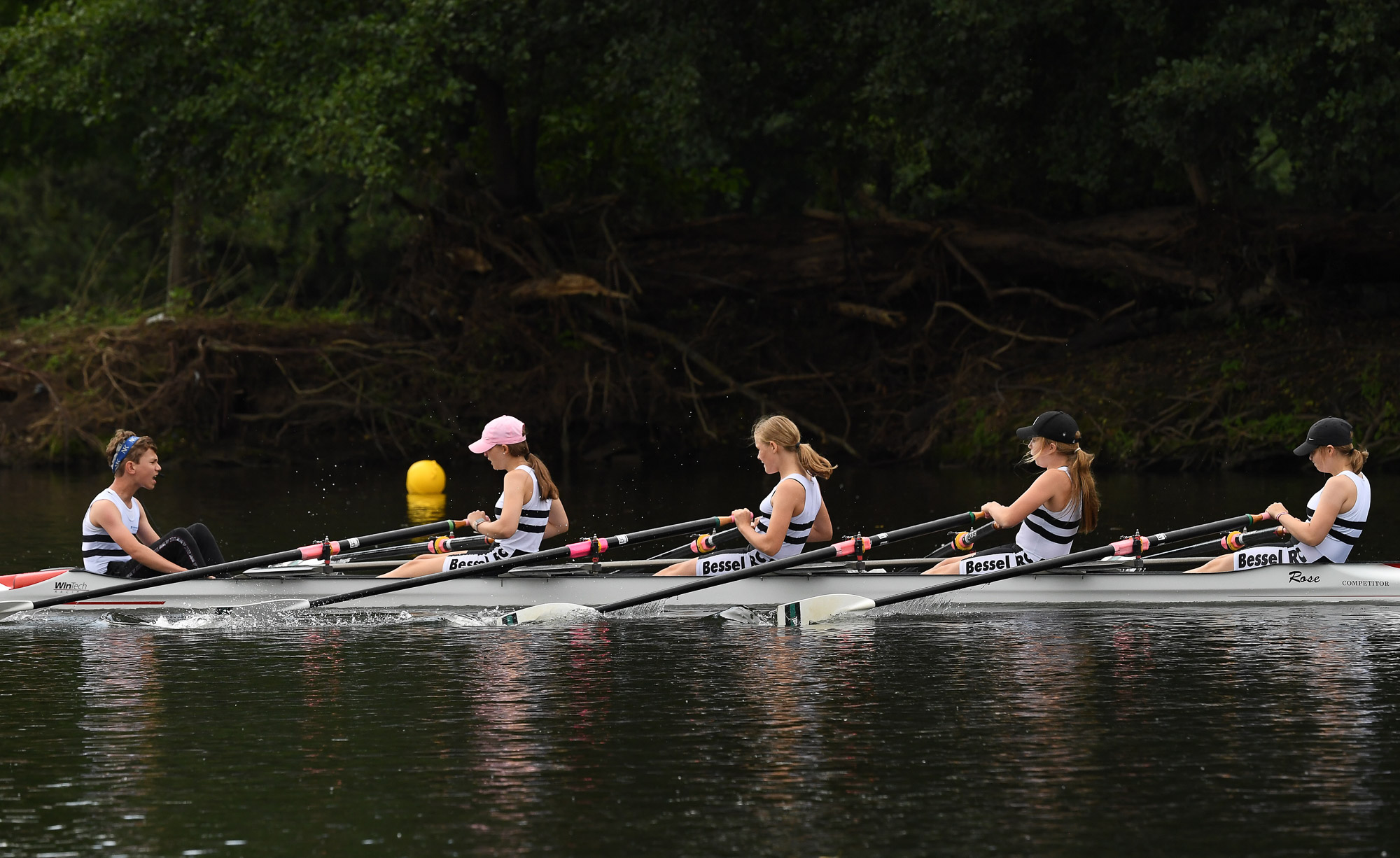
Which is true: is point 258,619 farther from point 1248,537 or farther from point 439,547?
point 1248,537

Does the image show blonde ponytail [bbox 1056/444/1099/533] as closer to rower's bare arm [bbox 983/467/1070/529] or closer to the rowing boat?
rower's bare arm [bbox 983/467/1070/529]

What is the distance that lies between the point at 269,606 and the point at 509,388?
18519 millimetres

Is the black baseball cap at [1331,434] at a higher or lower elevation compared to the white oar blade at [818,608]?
higher

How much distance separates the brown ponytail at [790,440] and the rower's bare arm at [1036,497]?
3.73 feet

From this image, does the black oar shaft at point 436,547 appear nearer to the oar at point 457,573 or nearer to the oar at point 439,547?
the oar at point 439,547

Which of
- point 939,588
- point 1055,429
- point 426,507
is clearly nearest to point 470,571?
point 939,588

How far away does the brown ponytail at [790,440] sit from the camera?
11750 millimetres

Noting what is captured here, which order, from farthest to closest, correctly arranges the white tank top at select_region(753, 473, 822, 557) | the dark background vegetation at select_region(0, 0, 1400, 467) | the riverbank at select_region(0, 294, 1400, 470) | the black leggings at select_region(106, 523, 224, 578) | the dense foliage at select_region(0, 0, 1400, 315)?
the riverbank at select_region(0, 294, 1400, 470)
the dark background vegetation at select_region(0, 0, 1400, 467)
the dense foliage at select_region(0, 0, 1400, 315)
the black leggings at select_region(106, 523, 224, 578)
the white tank top at select_region(753, 473, 822, 557)

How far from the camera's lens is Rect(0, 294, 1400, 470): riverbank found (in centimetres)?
2883

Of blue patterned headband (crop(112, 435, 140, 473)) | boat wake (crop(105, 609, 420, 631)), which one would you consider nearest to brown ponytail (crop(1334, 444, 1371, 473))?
boat wake (crop(105, 609, 420, 631))

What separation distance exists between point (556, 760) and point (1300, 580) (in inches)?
254

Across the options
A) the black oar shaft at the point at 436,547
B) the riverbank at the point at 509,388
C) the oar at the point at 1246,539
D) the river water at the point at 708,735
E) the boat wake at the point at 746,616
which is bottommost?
the river water at the point at 708,735

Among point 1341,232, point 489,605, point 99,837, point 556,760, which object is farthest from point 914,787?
point 1341,232

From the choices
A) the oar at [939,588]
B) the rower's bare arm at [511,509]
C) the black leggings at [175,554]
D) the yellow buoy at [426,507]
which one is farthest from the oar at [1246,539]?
the yellow buoy at [426,507]
